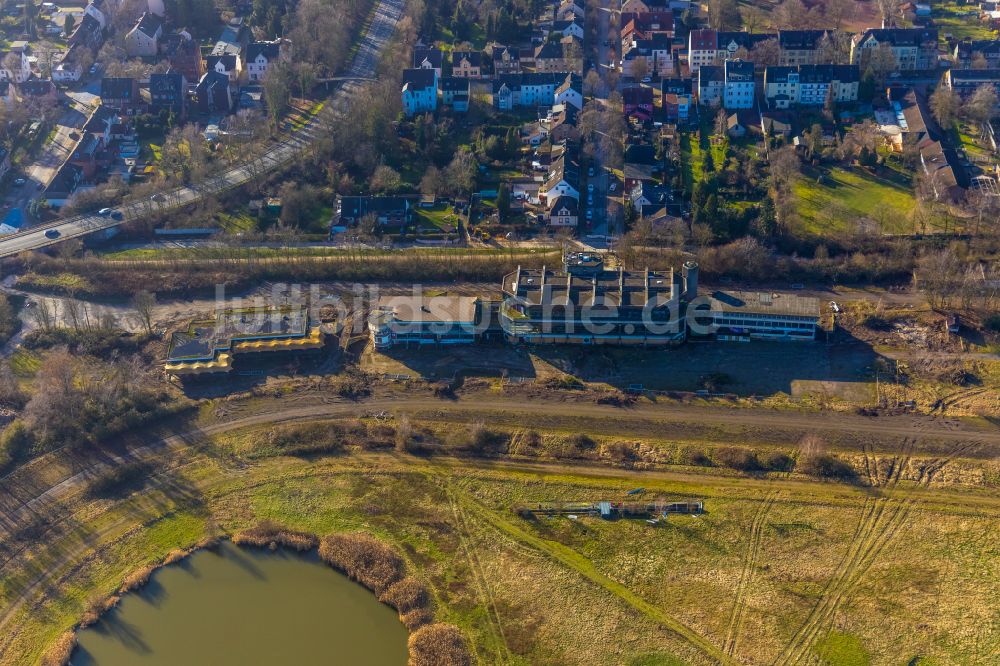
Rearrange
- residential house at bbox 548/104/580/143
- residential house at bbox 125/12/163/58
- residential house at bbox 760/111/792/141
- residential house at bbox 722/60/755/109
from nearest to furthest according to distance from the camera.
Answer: residential house at bbox 760/111/792/141 < residential house at bbox 548/104/580/143 < residential house at bbox 722/60/755/109 < residential house at bbox 125/12/163/58

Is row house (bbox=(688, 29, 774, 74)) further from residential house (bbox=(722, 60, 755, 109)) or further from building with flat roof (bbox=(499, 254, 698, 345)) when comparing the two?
building with flat roof (bbox=(499, 254, 698, 345))

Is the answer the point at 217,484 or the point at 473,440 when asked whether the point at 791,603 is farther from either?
the point at 217,484

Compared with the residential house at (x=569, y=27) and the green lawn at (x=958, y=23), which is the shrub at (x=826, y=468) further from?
the green lawn at (x=958, y=23)

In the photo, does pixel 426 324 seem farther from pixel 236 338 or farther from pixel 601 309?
pixel 236 338

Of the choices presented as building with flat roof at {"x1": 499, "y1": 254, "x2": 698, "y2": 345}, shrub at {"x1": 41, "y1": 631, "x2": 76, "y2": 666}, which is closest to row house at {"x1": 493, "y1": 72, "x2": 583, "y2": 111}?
building with flat roof at {"x1": 499, "y1": 254, "x2": 698, "y2": 345}

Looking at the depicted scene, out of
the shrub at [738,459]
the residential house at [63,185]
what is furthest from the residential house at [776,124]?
the residential house at [63,185]

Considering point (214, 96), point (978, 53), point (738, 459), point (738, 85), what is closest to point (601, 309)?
point (738, 459)

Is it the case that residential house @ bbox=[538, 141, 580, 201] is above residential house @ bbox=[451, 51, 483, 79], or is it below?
below
